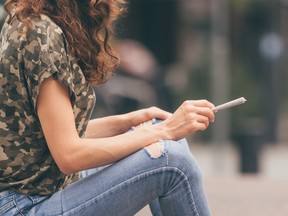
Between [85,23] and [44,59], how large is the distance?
0.93ft

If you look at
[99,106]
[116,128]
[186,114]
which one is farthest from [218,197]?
[99,106]

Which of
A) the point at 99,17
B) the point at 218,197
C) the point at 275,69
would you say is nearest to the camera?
the point at 99,17

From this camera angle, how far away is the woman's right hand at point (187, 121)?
330cm

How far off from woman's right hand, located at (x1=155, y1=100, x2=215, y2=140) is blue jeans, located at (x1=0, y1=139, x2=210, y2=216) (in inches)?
1.9

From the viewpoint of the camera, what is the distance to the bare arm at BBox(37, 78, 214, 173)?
3133 millimetres

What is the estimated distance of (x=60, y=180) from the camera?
10.9 ft

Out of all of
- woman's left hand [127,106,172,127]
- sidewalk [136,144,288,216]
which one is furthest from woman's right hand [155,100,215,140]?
sidewalk [136,144,288,216]

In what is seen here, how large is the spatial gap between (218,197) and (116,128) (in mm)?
2703

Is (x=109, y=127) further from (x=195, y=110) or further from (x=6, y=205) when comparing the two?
(x=6, y=205)

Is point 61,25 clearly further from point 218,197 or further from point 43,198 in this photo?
point 218,197

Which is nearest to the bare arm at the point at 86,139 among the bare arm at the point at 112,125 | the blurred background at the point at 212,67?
the bare arm at the point at 112,125

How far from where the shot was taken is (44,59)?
3.12 meters

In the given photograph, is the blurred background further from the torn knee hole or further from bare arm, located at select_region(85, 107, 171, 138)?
the torn knee hole

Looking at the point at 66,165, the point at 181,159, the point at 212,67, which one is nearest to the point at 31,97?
the point at 66,165
